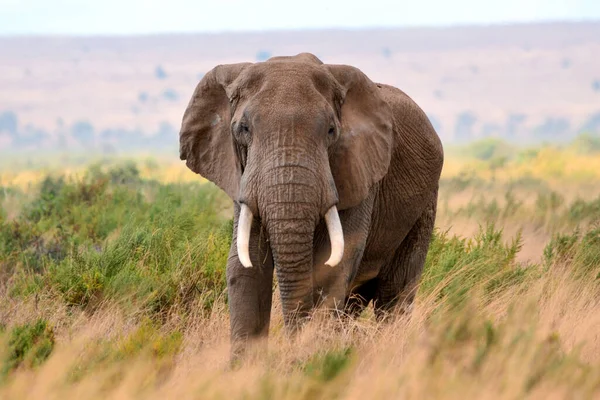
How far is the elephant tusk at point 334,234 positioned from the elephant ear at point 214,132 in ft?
1.99

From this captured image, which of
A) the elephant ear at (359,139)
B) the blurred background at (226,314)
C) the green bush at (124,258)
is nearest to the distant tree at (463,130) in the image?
the blurred background at (226,314)

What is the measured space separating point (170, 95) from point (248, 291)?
384 ft

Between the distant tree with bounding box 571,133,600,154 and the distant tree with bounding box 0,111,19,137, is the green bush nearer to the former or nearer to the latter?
the distant tree with bounding box 571,133,600,154

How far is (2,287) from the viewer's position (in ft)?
30.8

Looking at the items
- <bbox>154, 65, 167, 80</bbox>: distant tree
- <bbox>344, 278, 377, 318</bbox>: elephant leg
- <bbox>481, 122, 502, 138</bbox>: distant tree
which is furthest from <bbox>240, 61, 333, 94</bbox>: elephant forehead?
<bbox>154, 65, 167, 80</bbox>: distant tree

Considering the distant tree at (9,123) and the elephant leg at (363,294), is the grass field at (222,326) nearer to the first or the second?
the elephant leg at (363,294)

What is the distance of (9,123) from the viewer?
377 feet

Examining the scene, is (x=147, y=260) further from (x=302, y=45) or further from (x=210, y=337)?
(x=302, y=45)

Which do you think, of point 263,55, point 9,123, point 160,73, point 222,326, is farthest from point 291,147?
point 160,73

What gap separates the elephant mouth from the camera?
6.46 m

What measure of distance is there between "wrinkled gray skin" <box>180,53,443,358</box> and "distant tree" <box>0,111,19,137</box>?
11028 centimetres

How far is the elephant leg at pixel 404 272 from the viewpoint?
8.88m

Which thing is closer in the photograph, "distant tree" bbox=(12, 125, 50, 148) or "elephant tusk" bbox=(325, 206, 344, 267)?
"elephant tusk" bbox=(325, 206, 344, 267)

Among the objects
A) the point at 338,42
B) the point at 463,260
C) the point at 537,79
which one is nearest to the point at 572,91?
the point at 537,79
